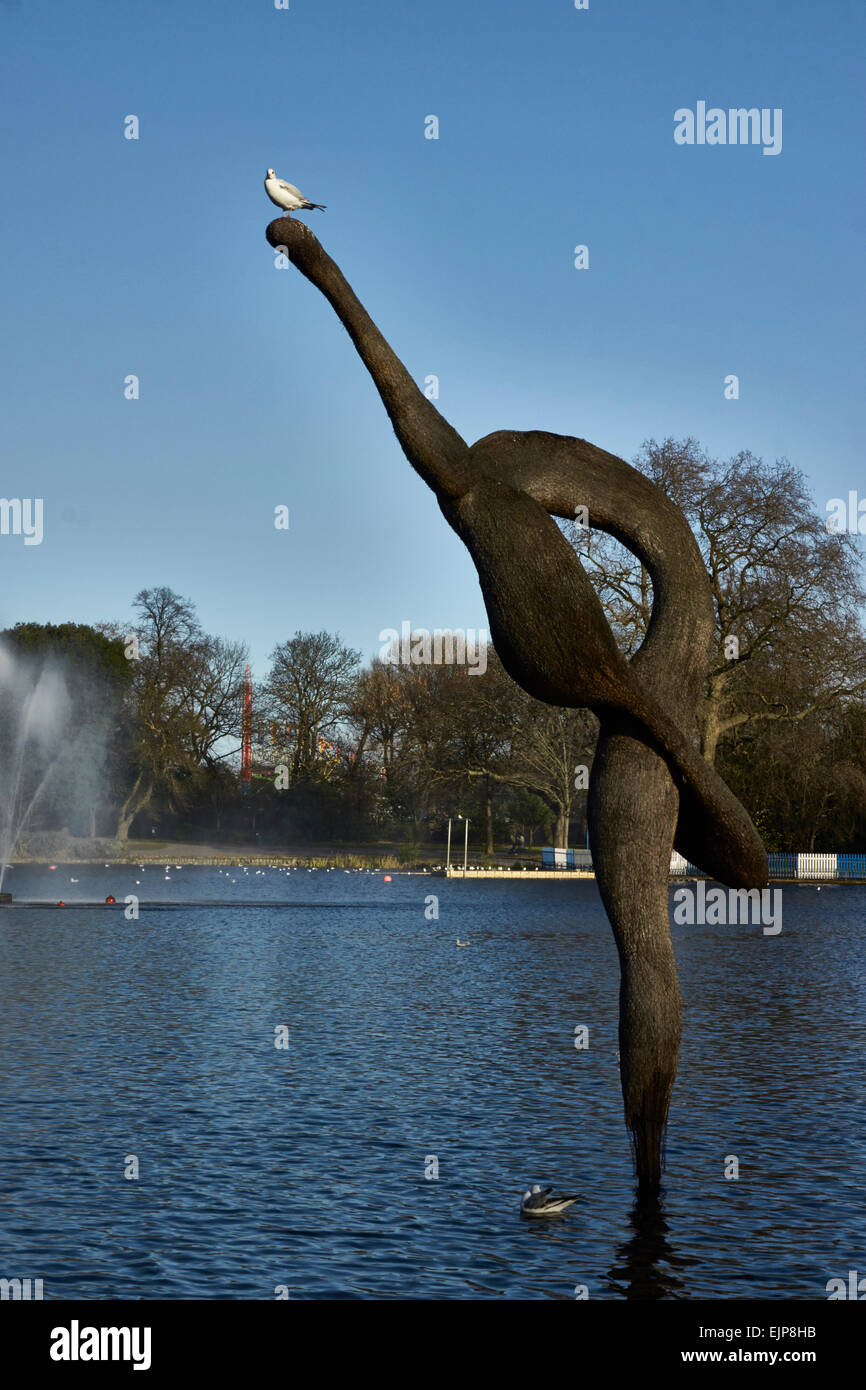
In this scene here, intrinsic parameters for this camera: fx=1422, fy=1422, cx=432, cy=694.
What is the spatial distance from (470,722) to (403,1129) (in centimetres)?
5783

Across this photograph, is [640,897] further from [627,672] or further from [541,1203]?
[541,1203]

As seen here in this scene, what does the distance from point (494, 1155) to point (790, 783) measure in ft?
163

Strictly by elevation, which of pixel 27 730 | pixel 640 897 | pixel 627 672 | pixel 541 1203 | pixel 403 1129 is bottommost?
pixel 403 1129

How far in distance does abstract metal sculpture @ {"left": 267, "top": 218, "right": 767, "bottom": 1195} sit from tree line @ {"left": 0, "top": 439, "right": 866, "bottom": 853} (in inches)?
1359

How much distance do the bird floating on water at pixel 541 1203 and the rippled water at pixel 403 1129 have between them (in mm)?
118

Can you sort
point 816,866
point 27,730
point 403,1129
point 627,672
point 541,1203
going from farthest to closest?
point 27,730 < point 816,866 < point 403,1129 < point 541,1203 < point 627,672

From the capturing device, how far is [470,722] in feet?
236

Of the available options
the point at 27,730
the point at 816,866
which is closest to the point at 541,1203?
the point at 816,866

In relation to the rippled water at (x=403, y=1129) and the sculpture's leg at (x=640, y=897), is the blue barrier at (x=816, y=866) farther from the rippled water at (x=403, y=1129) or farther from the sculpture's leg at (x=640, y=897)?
the sculpture's leg at (x=640, y=897)

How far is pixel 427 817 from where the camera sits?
96062 mm

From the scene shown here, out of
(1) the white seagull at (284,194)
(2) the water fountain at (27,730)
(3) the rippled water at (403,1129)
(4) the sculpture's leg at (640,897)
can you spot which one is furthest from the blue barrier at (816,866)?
(1) the white seagull at (284,194)

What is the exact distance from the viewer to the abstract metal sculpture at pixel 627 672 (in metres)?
10.3
